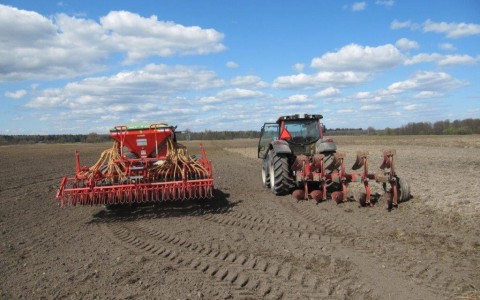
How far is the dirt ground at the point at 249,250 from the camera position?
13.1 ft

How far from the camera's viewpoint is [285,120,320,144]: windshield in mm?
10281

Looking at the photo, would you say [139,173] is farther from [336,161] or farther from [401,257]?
[401,257]

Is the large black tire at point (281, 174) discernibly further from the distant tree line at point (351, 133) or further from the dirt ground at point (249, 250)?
the distant tree line at point (351, 133)

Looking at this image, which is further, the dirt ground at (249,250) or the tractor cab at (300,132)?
the tractor cab at (300,132)

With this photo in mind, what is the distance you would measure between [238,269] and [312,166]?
14.8ft

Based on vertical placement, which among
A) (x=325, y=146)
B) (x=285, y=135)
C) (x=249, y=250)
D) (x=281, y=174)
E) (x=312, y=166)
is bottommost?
(x=249, y=250)

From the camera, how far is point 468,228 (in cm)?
588

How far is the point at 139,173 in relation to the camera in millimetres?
8047

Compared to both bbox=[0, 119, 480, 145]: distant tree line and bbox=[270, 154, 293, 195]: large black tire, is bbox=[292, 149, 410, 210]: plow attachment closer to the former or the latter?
bbox=[270, 154, 293, 195]: large black tire

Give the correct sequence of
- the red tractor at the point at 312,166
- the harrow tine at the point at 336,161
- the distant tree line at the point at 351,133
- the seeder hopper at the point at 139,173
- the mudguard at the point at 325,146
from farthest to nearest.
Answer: the distant tree line at the point at 351,133 → the mudguard at the point at 325,146 → the harrow tine at the point at 336,161 → the red tractor at the point at 312,166 → the seeder hopper at the point at 139,173

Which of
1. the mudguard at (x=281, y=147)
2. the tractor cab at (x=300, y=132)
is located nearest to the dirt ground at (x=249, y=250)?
the mudguard at (x=281, y=147)

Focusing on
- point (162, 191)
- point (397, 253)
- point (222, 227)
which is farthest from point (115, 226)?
point (397, 253)

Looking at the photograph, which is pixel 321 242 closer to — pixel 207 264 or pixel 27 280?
pixel 207 264

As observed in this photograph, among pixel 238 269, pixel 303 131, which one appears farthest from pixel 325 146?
pixel 238 269
